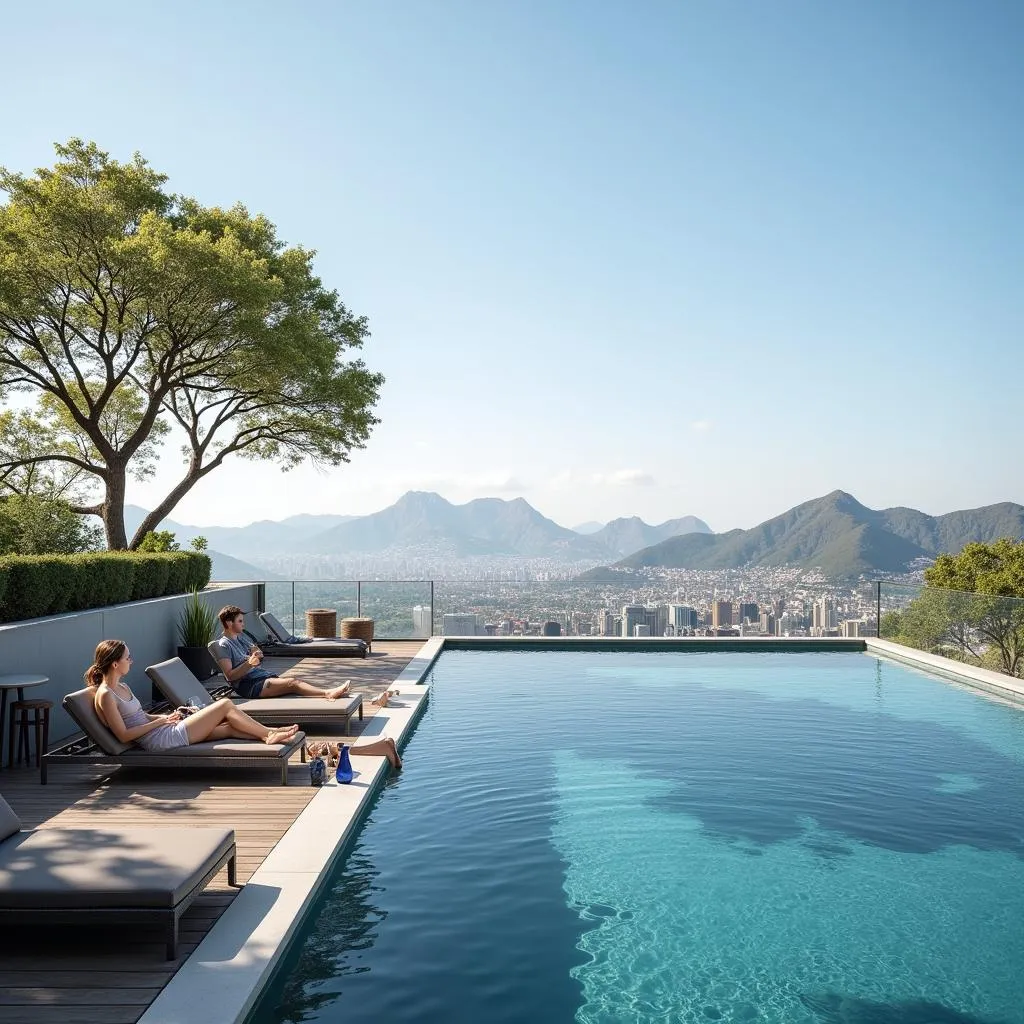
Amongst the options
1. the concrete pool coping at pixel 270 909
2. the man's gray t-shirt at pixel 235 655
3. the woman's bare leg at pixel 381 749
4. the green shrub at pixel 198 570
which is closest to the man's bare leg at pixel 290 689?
the man's gray t-shirt at pixel 235 655

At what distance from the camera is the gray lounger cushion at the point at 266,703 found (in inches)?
303

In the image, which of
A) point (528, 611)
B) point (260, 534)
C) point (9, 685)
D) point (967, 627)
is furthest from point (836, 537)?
point (260, 534)

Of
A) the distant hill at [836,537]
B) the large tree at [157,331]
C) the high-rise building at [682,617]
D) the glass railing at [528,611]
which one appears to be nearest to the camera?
the large tree at [157,331]

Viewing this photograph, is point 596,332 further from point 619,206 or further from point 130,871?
point 130,871

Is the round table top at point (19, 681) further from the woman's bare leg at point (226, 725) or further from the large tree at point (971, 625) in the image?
the large tree at point (971, 625)

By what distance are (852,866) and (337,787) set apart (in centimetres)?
345

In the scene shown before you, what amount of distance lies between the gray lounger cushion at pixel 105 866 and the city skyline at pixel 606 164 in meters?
13.3

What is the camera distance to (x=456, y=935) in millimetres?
4461

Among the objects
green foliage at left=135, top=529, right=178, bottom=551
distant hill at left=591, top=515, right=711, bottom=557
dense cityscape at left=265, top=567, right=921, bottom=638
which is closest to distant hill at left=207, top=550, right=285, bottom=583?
green foliage at left=135, top=529, right=178, bottom=551

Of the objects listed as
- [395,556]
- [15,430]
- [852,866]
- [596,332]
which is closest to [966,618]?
[852,866]

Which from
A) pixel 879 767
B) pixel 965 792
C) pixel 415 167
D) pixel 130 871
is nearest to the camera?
pixel 130 871

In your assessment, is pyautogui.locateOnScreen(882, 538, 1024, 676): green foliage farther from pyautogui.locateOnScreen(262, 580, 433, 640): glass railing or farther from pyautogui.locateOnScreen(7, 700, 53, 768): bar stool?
pyautogui.locateOnScreen(7, 700, 53, 768): bar stool

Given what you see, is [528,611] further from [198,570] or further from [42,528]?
[42,528]

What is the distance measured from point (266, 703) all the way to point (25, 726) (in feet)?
6.39
